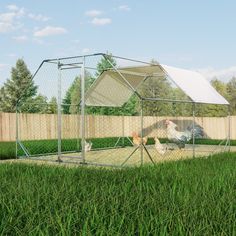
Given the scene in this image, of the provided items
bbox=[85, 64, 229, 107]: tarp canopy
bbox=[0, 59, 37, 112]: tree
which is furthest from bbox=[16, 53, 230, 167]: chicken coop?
bbox=[0, 59, 37, 112]: tree

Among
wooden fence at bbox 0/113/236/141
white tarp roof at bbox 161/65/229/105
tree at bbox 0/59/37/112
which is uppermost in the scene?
tree at bbox 0/59/37/112

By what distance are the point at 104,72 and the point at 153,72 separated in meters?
1.44

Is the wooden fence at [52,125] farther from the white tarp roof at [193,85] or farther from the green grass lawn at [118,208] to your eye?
the green grass lawn at [118,208]

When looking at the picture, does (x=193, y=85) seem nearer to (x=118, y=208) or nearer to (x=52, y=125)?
(x=118, y=208)

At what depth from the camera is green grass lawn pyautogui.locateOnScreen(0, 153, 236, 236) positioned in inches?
118

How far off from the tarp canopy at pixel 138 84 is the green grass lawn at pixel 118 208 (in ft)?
18.4

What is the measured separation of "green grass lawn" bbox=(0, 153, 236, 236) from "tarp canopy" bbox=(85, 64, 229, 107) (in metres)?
5.62

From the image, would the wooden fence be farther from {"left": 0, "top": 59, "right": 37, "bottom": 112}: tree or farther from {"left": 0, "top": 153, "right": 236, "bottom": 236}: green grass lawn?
{"left": 0, "top": 59, "right": 37, "bottom": 112}: tree

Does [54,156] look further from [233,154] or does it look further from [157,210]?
[157,210]

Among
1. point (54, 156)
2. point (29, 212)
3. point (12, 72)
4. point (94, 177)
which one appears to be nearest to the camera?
point (29, 212)

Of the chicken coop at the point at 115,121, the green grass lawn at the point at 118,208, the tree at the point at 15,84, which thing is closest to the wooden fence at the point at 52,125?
the chicken coop at the point at 115,121

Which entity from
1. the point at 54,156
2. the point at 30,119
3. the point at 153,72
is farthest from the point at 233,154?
the point at 30,119

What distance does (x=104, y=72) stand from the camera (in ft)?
41.8

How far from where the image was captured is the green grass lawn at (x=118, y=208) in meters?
2.99
